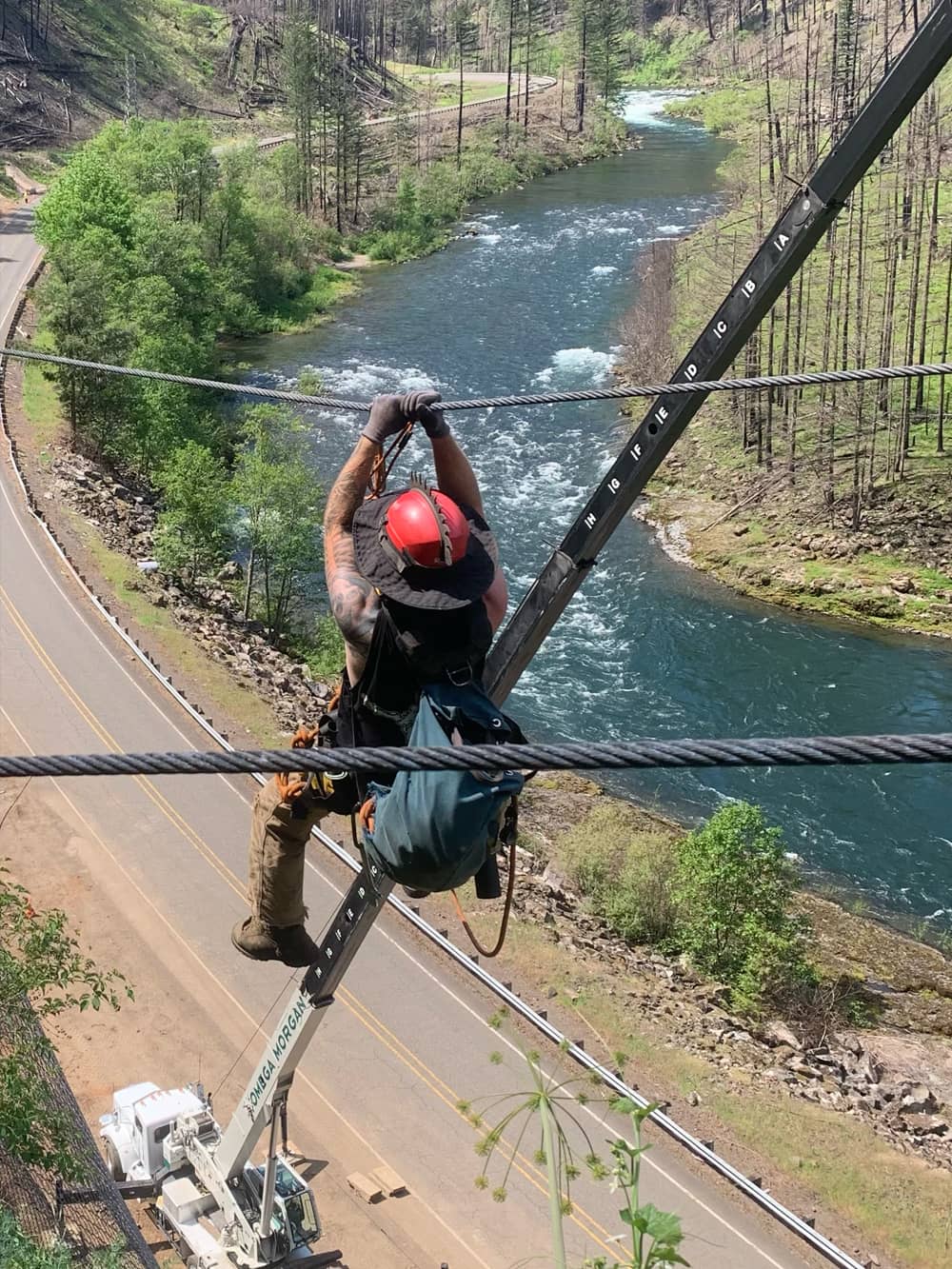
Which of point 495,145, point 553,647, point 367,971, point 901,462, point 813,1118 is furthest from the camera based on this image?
point 495,145

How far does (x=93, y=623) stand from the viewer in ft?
99.5

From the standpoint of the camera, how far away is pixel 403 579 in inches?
190

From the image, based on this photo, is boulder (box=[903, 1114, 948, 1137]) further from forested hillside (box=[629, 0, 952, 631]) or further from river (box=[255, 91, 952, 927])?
forested hillside (box=[629, 0, 952, 631])

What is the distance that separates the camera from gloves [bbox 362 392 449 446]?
17.4ft

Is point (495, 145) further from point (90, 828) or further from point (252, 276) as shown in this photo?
point (90, 828)

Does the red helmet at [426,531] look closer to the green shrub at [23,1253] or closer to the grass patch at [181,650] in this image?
the green shrub at [23,1253]

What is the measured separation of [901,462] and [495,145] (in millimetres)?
56081

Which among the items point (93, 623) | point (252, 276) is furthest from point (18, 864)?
point (252, 276)

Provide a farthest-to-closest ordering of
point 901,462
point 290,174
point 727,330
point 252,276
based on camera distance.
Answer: point 290,174, point 252,276, point 901,462, point 727,330

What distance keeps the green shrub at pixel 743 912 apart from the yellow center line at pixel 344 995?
227 inches

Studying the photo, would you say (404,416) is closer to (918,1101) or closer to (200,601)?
(918,1101)

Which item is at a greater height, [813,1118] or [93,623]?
[93,623]

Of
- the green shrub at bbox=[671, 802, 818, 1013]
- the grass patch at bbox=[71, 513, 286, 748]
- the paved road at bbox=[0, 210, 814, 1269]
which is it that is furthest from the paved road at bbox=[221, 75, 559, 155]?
the green shrub at bbox=[671, 802, 818, 1013]

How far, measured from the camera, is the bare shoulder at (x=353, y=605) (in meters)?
5.09
